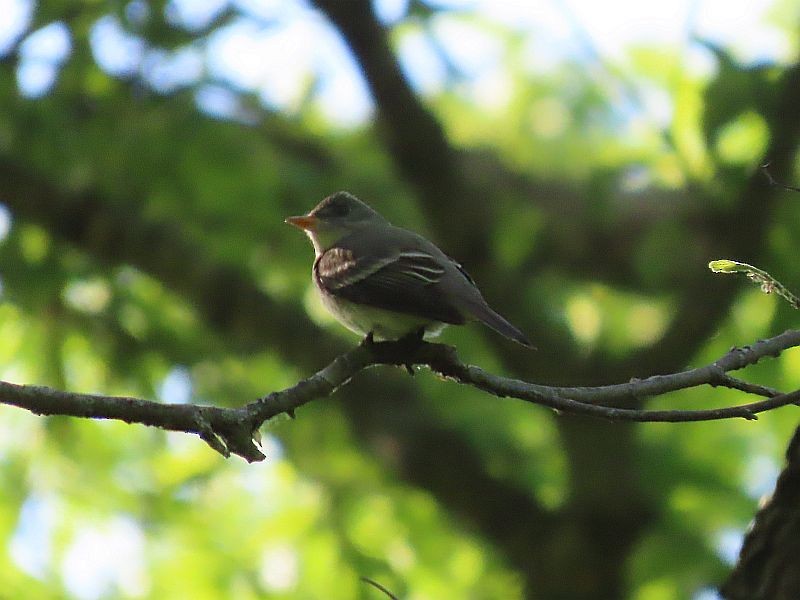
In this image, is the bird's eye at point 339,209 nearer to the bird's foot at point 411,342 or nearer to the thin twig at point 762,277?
the bird's foot at point 411,342

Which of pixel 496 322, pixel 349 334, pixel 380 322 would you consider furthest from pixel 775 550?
pixel 349 334

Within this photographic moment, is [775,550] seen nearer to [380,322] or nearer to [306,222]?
[380,322]

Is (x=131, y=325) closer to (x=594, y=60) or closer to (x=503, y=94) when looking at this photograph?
(x=594, y=60)

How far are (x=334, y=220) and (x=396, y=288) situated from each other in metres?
1.77

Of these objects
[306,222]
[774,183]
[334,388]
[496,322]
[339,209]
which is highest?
[339,209]

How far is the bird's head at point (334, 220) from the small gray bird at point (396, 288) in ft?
1.90

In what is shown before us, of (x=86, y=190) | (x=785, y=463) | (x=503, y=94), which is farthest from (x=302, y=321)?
(x=785, y=463)

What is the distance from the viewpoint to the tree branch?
2498 mm

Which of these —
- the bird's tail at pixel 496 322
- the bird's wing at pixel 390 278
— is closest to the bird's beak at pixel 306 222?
the bird's wing at pixel 390 278

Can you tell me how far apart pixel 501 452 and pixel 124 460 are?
9.63 ft

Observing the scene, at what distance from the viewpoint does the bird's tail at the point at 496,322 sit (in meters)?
3.48

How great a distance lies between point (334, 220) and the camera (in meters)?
5.55

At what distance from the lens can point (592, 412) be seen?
9.20 feet

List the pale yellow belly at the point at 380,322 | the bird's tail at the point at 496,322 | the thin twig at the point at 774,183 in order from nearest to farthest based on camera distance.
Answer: the thin twig at the point at 774,183, the bird's tail at the point at 496,322, the pale yellow belly at the point at 380,322
